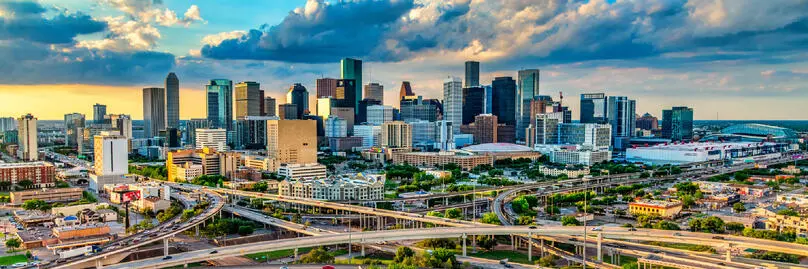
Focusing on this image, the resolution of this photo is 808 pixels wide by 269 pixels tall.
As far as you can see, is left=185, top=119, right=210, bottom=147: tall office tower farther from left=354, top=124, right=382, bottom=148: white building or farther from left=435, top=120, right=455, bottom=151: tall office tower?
left=435, top=120, right=455, bottom=151: tall office tower

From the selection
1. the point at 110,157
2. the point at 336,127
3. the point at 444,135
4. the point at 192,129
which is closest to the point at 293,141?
the point at 110,157

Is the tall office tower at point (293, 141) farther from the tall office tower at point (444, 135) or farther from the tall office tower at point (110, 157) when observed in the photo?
the tall office tower at point (444, 135)

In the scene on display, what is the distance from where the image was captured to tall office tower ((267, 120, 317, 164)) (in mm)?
105188

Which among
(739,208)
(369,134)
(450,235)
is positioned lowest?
(739,208)

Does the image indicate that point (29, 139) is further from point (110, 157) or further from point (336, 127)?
point (336, 127)

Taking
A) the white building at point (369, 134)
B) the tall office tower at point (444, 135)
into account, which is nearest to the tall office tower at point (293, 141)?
the tall office tower at point (444, 135)

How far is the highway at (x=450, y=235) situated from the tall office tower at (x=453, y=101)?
14817 cm

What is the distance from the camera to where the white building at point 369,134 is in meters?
181

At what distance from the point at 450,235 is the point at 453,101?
152401 mm

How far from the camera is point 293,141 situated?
349 feet

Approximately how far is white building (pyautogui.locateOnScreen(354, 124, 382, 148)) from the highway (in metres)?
135

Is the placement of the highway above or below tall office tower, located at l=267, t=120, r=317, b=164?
below

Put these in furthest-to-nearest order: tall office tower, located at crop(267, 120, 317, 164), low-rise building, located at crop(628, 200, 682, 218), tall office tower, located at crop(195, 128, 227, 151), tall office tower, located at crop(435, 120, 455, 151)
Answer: tall office tower, located at crop(435, 120, 455, 151) < tall office tower, located at crop(195, 128, 227, 151) < tall office tower, located at crop(267, 120, 317, 164) < low-rise building, located at crop(628, 200, 682, 218)

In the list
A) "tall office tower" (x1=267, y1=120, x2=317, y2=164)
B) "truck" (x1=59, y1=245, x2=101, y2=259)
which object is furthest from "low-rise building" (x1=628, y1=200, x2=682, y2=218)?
"tall office tower" (x1=267, y1=120, x2=317, y2=164)
